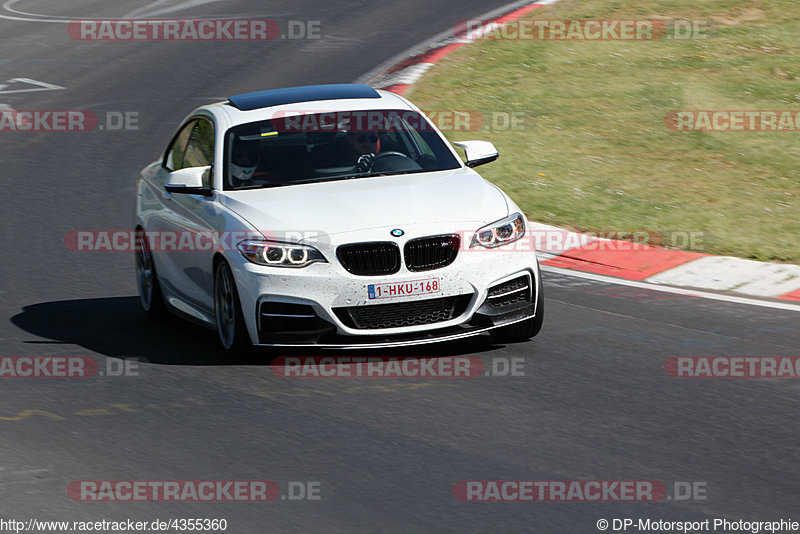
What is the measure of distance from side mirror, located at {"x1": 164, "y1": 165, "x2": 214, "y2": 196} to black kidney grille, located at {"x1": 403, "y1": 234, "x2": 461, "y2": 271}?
5.37 feet

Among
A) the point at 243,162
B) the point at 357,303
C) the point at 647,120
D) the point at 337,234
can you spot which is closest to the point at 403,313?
the point at 357,303

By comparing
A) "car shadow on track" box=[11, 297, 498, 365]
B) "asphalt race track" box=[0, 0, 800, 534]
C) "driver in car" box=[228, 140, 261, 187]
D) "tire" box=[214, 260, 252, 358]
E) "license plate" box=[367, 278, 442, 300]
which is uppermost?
"driver in car" box=[228, 140, 261, 187]

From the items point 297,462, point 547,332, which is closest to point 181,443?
point 297,462

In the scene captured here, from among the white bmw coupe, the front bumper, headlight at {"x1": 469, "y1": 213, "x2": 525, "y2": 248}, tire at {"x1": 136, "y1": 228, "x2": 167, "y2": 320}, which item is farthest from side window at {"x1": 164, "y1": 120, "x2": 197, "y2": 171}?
headlight at {"x1": 469, "y1": 213, "x2": 525, "y2": 248}

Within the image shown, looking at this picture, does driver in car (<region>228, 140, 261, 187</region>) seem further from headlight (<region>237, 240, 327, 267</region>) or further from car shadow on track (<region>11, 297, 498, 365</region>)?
car shadow on track (<region>11, 297, 498, 365</region>)

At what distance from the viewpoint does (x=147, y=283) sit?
32.7 ft

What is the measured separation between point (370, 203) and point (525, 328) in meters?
1.34

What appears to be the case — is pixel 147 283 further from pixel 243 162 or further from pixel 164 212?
pixel 243 162

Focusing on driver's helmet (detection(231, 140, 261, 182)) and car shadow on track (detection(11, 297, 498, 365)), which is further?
driver's helmet (detection(231, 140, 261, 182))

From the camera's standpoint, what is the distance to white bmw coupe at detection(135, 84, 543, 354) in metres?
8.00

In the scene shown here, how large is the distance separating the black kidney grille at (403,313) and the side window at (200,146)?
187 centimetres

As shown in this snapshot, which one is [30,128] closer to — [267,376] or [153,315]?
[153,315]

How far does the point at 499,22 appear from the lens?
21828 millimetres

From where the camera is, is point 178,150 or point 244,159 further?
point 178,150
